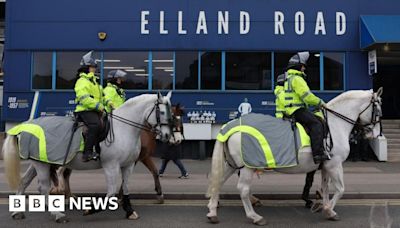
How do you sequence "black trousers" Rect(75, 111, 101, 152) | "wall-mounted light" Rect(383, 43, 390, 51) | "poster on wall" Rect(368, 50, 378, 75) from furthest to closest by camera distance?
"poster on wall" Rect(368, 50, 378, 75), "wall-mounted light" Rect(383, 43, 390, 51), "black trousers" Rect(75, 111, 101, 152)

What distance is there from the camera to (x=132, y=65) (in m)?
16.8

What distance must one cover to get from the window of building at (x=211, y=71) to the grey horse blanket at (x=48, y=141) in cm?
1006

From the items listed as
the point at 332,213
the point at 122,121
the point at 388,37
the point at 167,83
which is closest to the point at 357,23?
the point at 388,37

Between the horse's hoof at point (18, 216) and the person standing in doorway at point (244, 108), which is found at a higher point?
the person standing in doorway at point (244, 108)

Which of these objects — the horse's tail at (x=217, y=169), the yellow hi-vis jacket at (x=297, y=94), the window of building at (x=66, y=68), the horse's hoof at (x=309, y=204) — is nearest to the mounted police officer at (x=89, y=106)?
the horse's tail at (x=217, y=169)

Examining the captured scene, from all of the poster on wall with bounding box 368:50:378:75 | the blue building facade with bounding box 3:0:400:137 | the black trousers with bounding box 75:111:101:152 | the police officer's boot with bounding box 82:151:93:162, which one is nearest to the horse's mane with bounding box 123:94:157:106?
the black trousers with bounding box 75:111:101:152

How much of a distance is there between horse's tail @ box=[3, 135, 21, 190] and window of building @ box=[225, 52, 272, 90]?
10626 millimetres

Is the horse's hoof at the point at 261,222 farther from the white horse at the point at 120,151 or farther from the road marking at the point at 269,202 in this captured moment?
the white horse at the point at 120,151

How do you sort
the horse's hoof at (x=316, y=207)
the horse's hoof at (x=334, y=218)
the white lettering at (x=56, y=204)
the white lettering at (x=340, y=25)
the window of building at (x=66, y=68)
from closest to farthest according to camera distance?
the white lettering at (x=56, y=204) → the horse's hoof at (x=334, y=218) → the horse's hoof at (x=316, y=207) → the white lettering at (x=340, y=25) → the window of building at (x=66, y=68)

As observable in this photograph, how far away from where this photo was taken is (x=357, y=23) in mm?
16656

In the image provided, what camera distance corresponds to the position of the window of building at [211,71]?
16719 millimetres

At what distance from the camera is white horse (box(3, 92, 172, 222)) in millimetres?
6887

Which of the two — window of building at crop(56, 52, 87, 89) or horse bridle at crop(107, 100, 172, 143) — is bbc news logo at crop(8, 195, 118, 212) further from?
window of building at crop(56, 52, 87, 89)

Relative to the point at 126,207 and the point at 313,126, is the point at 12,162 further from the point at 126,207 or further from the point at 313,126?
the point at 313,126
